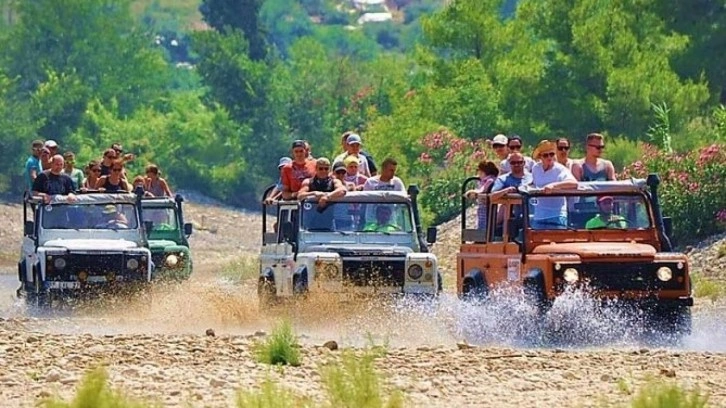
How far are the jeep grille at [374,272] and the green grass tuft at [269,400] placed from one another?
844 cm

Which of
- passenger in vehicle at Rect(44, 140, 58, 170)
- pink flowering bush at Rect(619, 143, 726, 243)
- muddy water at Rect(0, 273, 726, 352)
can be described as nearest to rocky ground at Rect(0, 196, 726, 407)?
muddy water at Rect(0, 273, 726, 352)

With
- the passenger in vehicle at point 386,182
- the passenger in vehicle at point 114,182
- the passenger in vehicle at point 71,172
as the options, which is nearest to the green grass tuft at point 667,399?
the passenger in vehicle at point 386,182

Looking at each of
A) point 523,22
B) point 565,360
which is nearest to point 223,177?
point 523,22

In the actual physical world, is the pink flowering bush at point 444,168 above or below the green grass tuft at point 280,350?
above

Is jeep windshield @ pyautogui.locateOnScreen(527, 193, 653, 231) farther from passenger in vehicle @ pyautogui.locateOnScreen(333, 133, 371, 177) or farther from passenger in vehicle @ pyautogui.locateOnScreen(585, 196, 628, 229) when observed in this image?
passenger in vehicle @ pyautogui.locateOnScreen(333, 133, 371, 177)

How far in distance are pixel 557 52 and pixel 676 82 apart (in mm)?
3400

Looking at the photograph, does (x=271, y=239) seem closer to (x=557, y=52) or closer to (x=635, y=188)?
(x=635, y=188)

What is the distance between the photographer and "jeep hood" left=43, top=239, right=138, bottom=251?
25.9m

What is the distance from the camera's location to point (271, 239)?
2430cm

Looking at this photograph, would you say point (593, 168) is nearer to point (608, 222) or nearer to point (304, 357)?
point (608, 222)

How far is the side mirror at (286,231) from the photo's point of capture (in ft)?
76.3

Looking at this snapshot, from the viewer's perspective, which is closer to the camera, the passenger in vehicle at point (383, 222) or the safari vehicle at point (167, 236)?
the passenger in vehicle at point (383, 222)

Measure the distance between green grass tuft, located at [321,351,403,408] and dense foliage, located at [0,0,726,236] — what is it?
68.6 feet

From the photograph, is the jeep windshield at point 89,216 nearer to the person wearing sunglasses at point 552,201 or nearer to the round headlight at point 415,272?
the round headlight at point 415,272
